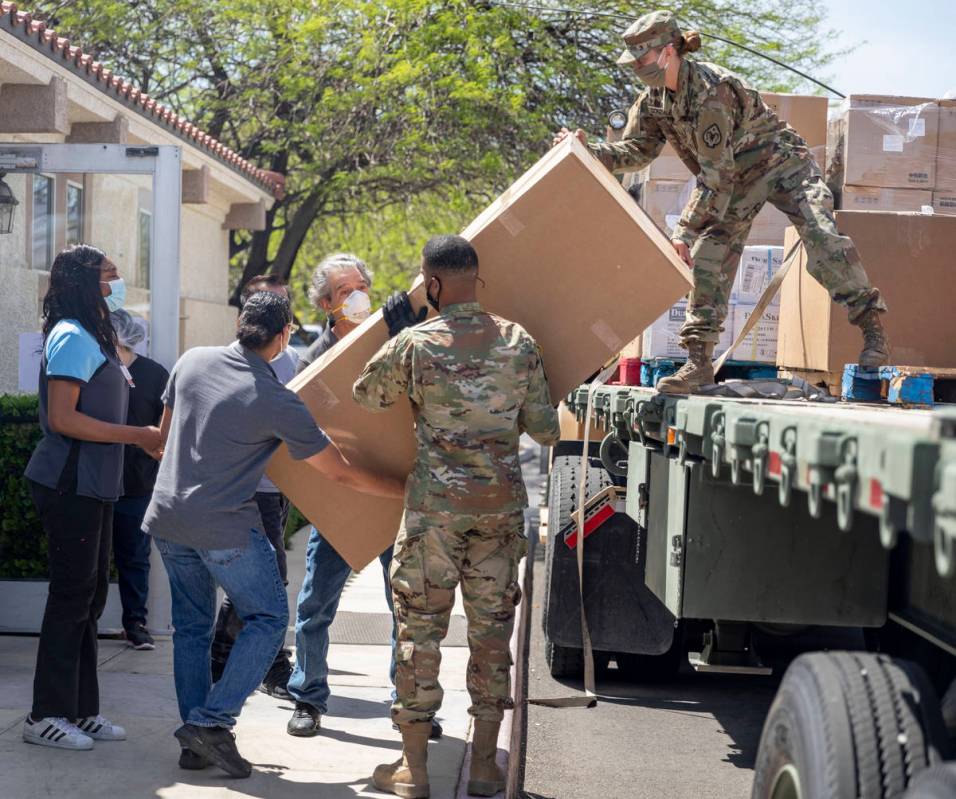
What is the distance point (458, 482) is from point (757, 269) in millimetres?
2639

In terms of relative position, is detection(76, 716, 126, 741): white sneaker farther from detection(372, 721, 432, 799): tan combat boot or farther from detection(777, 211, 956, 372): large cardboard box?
detection(777, 211, 956, 372): large cardboard box

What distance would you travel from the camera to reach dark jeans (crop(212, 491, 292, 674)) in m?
5.63

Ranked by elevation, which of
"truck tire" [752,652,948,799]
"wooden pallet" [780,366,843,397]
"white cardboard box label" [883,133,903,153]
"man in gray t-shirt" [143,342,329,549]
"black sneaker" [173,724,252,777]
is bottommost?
"black sneaker" [173,724,252,777]

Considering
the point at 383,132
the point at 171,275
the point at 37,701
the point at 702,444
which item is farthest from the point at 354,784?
the point at 383,132

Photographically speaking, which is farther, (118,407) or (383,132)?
(383,132)

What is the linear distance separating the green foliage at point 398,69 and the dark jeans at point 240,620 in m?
11.1

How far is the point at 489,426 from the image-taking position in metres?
4.11

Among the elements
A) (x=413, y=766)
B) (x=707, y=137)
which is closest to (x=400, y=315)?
(x=707, y=137)

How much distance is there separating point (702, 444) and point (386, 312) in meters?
1.31

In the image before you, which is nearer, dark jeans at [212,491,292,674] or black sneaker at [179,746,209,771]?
black sneaker at [179,746,209,771]

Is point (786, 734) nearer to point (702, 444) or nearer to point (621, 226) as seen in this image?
point (702, 444)

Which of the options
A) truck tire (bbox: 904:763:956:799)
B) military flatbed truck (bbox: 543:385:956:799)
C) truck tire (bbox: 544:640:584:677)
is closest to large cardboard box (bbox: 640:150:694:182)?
military flatbed truck (bbox: 543:385:956:799)

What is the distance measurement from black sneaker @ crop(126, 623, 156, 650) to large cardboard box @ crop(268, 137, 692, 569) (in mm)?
2403

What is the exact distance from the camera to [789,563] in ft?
12.1
